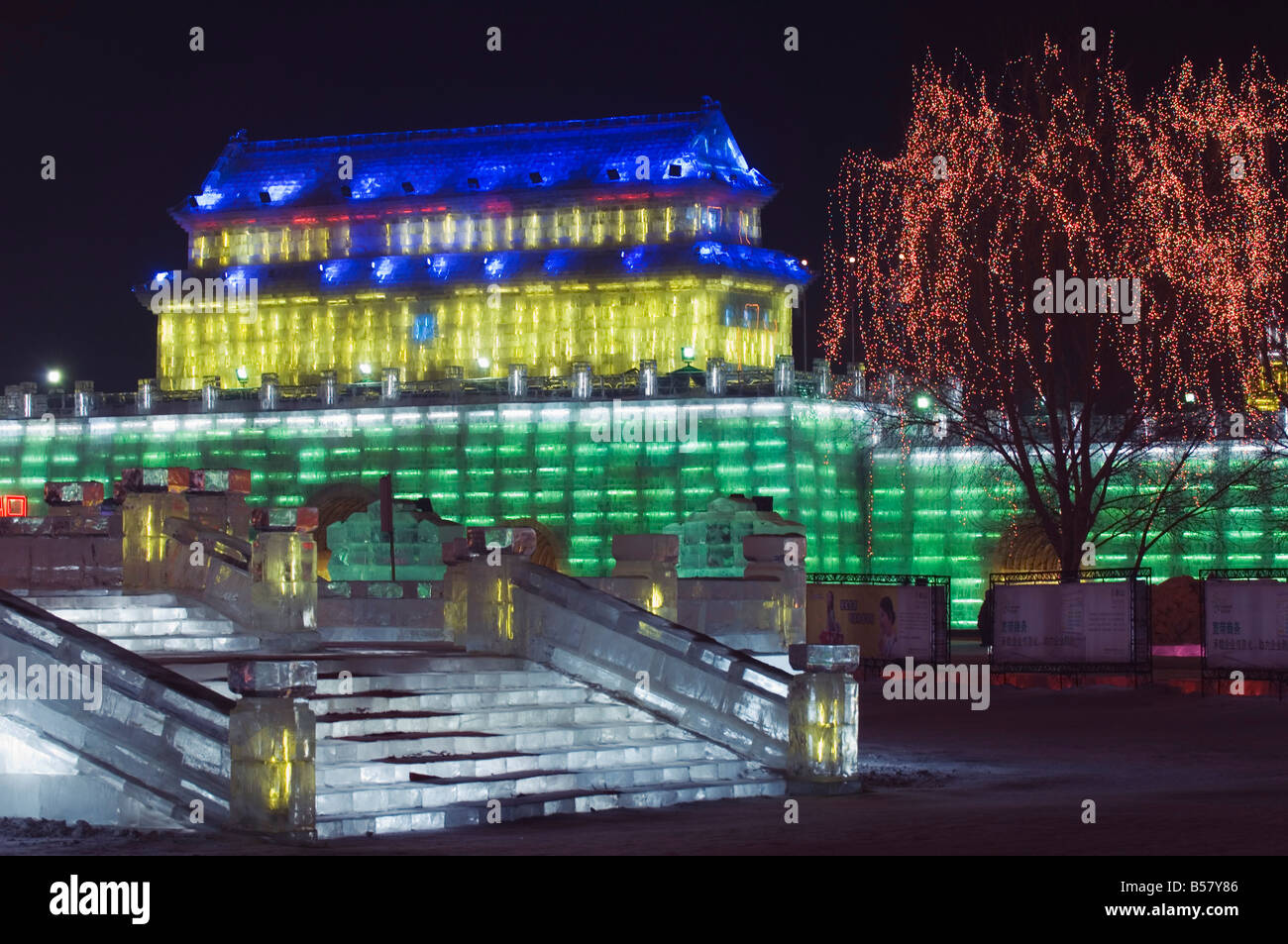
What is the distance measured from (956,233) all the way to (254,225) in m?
37.7

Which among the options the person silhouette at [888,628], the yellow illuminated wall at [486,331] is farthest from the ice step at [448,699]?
the yellow illuminated wall at [486,331]

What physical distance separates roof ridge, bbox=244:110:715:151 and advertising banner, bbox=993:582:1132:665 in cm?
3785

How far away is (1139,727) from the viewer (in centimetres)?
2686

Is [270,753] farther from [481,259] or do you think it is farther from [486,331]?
[481,259]

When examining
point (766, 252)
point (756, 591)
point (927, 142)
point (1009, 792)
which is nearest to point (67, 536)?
point (756, 591)
